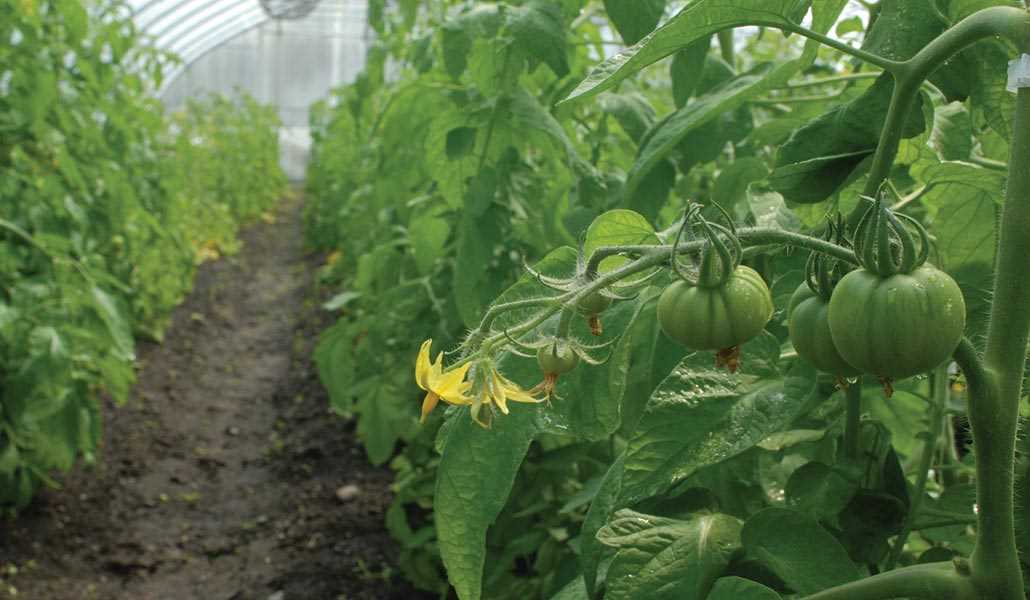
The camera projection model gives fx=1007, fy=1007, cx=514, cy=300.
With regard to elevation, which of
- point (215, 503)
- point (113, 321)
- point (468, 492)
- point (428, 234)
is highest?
point (468, 492)

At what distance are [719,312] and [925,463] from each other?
0.60 metres

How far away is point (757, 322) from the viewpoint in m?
0.67

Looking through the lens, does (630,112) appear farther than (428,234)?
No

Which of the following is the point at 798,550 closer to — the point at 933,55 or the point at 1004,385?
the point at 1004,385

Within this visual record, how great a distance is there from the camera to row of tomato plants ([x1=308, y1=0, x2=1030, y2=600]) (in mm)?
689

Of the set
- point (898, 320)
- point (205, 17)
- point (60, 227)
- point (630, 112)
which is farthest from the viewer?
point (205, 17)

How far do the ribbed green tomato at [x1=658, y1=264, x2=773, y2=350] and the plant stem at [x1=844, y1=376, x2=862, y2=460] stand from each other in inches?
13.2

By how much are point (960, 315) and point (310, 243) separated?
31.1ft

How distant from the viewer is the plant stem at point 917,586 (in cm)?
75

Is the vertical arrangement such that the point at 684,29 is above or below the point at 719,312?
above

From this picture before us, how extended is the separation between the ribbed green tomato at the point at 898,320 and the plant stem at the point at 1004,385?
0.36 ft

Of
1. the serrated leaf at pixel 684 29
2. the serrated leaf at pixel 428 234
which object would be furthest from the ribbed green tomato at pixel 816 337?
the serrated leaf at pixel 428 234

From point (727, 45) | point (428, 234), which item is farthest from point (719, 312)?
point (428, 234)

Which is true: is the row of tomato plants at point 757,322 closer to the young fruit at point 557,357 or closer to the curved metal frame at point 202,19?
the young fruit at point 557,357
